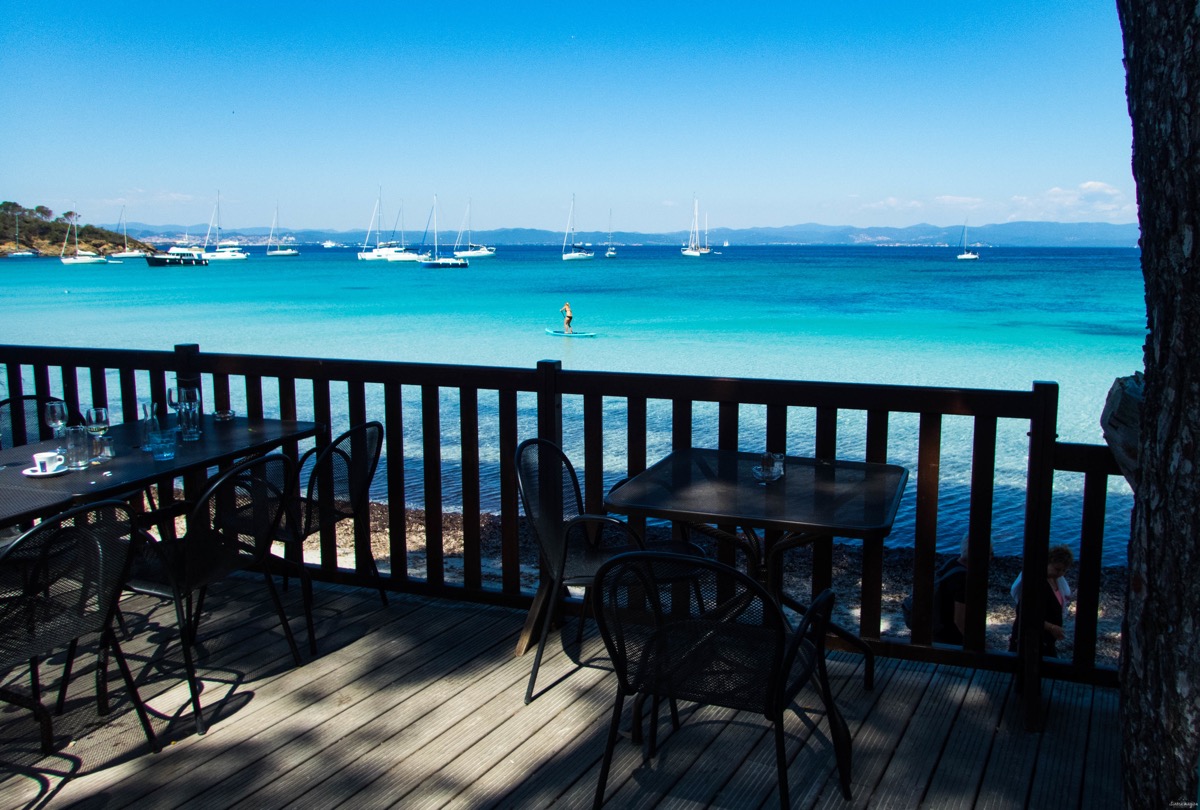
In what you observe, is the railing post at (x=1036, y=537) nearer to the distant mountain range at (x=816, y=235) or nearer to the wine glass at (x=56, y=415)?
the wine glass at (x=56, y=415)

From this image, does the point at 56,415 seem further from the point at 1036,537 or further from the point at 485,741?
the point at 1036,537

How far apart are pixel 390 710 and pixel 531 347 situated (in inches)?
975

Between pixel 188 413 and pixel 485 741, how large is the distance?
1885mm

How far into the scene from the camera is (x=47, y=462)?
124 inches

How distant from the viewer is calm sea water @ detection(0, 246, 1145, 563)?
15.1 m

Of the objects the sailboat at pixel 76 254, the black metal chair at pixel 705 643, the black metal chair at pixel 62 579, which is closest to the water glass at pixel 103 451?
the black metal chair at pixel 62 579

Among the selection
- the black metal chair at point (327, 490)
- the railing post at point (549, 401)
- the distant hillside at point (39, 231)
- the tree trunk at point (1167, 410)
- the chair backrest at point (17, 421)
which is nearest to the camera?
the tree trunk at point (1167, 410)

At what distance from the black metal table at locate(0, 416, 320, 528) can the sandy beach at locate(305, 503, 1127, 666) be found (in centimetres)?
197

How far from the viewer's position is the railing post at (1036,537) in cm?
285

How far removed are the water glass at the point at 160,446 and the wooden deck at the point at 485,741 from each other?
29.6 inches

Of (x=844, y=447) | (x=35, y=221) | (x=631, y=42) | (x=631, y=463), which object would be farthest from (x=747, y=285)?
(x=35, y=221)

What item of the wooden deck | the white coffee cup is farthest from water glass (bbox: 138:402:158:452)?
the wooden deck

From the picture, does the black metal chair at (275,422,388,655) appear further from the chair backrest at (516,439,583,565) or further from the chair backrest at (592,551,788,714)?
the chair backrest at (592,551,788,714)

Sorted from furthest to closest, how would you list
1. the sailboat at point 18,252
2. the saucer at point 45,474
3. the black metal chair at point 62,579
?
1. the sailboat at point 18,252
2. the saucer at point 45,474
3. the black metal chair at point 62,579
